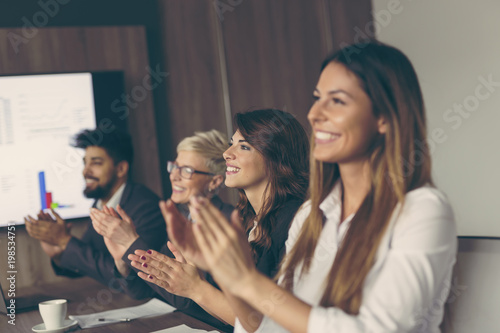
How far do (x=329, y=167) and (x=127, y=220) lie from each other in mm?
1052

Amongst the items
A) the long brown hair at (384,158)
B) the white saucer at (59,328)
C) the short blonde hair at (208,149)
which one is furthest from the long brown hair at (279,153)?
the long brown hair at (384,158)

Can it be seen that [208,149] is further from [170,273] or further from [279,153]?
[170,273]

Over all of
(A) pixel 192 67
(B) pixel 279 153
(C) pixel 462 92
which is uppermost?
(A) pixel 192 67

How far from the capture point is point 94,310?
2.28 m

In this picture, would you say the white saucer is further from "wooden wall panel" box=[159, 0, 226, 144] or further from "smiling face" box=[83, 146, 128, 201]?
"wooden wall panel" box=[159, 0, 226, 144]

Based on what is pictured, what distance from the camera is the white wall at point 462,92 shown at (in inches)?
146

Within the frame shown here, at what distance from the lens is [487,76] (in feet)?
12.1

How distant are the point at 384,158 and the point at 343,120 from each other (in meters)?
0.13

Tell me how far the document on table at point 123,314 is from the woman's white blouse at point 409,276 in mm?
1043

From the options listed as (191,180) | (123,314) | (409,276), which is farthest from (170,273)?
(191,180)

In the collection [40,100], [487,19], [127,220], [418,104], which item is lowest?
[127,220]

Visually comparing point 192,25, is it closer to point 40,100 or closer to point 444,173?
point 40,100

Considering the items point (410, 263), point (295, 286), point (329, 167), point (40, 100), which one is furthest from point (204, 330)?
point (40, 100)

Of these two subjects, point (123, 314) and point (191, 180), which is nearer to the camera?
point (123, 314)
